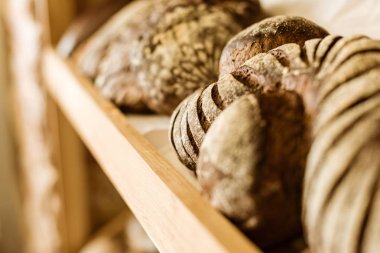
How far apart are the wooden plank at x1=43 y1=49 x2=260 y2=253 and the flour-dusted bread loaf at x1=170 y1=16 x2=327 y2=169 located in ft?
0.14

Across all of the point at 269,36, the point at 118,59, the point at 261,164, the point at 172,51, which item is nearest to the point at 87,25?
the point at 118,59

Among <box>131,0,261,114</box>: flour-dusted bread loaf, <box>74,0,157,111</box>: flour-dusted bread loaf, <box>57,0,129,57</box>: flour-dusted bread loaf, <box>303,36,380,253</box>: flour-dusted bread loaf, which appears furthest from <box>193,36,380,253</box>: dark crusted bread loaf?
<box>57,0,129,57</box>: flour-dusted bread loaf

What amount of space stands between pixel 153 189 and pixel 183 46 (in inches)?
12.6

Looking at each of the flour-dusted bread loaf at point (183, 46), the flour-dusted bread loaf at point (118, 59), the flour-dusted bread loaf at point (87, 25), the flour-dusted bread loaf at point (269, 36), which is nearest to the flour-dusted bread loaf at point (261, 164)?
the flour-dusted bread loaf at point (269, 36)

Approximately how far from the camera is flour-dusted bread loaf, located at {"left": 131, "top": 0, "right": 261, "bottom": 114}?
0.71 m

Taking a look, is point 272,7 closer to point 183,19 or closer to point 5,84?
point 183,19

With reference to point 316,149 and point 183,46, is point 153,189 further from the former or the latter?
point 183,46

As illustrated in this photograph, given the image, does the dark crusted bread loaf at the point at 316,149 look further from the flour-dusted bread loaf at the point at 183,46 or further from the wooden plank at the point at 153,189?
the flour-dusted bread loaf at the point at 183,46

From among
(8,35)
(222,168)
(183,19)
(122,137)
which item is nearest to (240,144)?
(222,168)

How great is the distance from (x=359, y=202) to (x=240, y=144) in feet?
0.35

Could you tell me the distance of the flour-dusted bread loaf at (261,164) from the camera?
0.36 m

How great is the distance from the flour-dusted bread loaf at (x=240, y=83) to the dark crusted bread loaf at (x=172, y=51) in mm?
180

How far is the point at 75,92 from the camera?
0.92m

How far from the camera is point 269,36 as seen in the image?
1.67 feet
